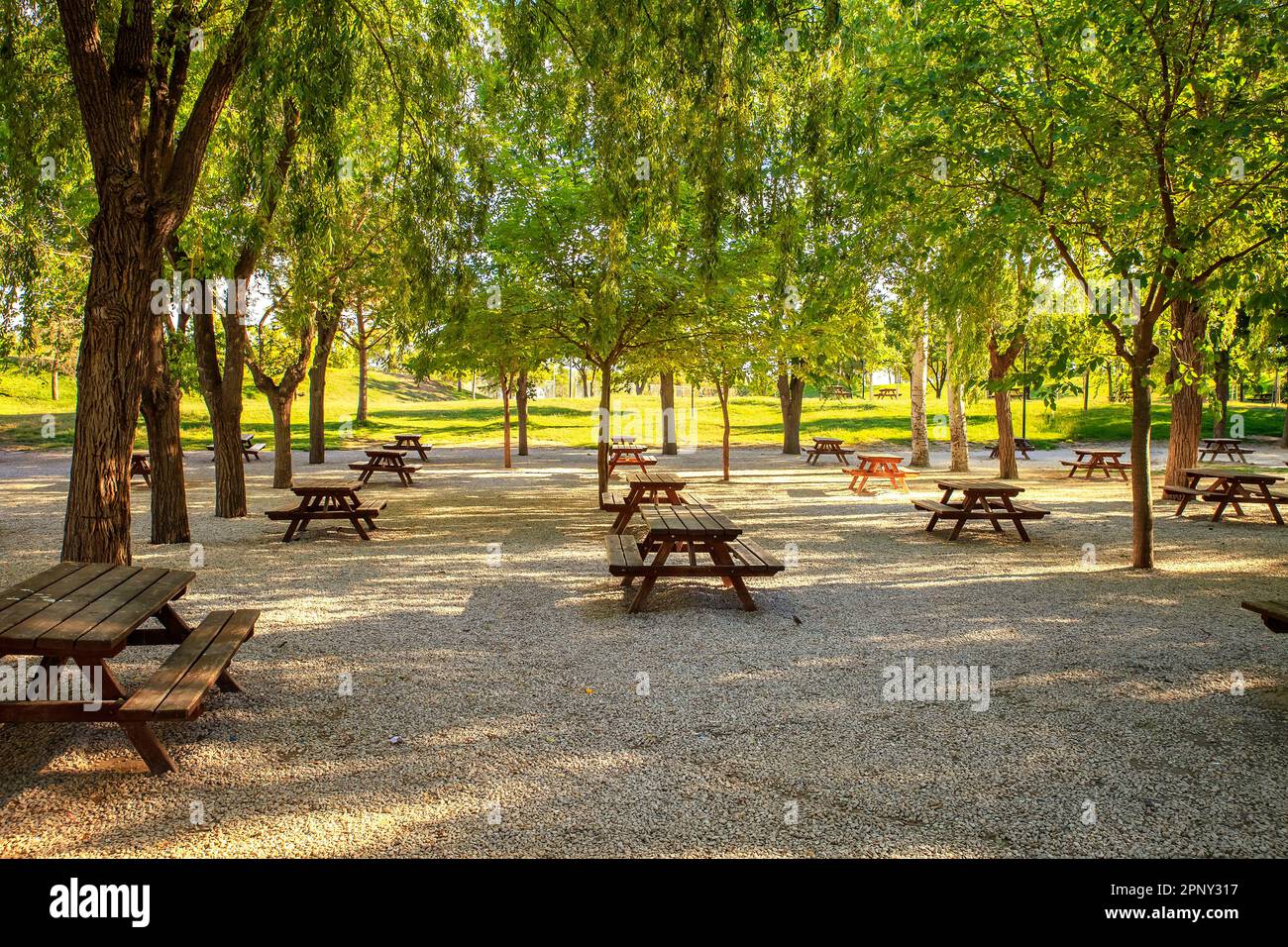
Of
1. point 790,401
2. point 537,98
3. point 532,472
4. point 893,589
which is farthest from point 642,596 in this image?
point 790,401

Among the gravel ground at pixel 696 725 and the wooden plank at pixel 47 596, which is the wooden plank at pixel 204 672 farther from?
the wooden plank at pixel 47 596

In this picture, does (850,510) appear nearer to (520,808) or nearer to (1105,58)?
(1105,58)

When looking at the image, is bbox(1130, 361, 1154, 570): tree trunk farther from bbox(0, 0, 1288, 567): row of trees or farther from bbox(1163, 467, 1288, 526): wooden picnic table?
bbox(1163, 467, 1288, 526): wooden picnic table

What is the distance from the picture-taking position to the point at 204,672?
425cm

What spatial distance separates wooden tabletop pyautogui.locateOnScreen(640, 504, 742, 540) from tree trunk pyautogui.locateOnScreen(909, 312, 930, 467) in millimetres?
14454

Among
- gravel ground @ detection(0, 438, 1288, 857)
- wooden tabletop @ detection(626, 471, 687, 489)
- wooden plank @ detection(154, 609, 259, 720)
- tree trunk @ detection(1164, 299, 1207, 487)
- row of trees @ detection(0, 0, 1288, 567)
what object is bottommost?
gravel ground @ detection(0, 438, 1288, 857)

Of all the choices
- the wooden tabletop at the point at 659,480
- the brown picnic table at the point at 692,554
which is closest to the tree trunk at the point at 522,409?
the wooden tabletop at the point at 659,480

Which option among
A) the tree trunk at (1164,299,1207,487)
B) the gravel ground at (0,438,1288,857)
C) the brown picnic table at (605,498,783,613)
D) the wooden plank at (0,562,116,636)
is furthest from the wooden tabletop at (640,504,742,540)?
the tree trunk at (1164,299,1207,487)

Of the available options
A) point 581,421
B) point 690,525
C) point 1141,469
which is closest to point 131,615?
point 690,525

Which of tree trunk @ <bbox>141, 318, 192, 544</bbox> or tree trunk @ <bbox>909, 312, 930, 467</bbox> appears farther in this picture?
tree trunk @ <bbox>909, 312, 930, 467</bbox>

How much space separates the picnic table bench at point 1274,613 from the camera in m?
4.88

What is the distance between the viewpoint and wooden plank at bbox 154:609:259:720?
371 centimetres

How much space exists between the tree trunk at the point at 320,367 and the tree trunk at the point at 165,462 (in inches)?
202

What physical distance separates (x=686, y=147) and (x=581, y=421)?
4428 cm
